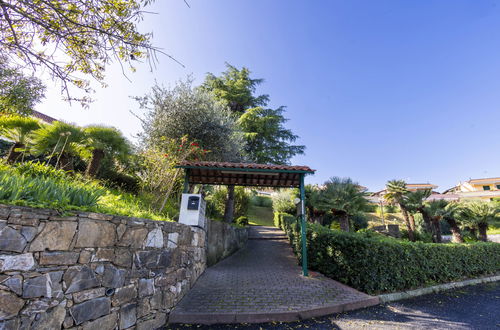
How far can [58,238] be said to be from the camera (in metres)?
2.11

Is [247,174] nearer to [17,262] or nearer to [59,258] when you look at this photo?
[59,258]

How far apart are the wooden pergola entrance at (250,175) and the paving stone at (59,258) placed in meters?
3.37

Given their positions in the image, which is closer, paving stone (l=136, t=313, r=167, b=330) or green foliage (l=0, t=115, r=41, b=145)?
paving stone (l=136, t=313, r=167, b=330)

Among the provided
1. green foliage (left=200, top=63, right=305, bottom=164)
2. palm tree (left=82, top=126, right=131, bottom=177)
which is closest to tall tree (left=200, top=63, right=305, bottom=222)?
green foliage (left=200, top=63, right=305, bottom=164)

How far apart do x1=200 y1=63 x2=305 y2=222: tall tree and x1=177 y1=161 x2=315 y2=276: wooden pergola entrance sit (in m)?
4.85

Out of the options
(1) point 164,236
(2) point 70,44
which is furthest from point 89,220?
(2) point 70,44

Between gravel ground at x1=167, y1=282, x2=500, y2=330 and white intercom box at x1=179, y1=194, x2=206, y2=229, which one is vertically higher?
white intercom box at x1=179, y1=194, x2=206, y2=229

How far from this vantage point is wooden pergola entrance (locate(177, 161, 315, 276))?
18.5ft

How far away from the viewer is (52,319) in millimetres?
2006

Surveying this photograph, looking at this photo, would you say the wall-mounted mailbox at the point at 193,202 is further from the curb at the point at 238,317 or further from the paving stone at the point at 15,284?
the paving stone at the point at 15,284

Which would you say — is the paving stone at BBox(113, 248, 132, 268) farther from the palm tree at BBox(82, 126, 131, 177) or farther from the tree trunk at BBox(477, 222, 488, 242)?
the tree trunk at BBox(477, 222, 488, 242)

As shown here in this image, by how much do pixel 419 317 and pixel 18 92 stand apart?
427 inches

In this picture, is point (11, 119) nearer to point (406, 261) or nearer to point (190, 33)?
point (190, 33)

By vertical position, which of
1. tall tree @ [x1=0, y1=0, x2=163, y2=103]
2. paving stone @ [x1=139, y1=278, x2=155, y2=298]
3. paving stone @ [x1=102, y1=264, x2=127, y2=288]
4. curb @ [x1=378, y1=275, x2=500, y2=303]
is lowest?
curb @ [x1=378, y1=275, x2=500, y2=303]
